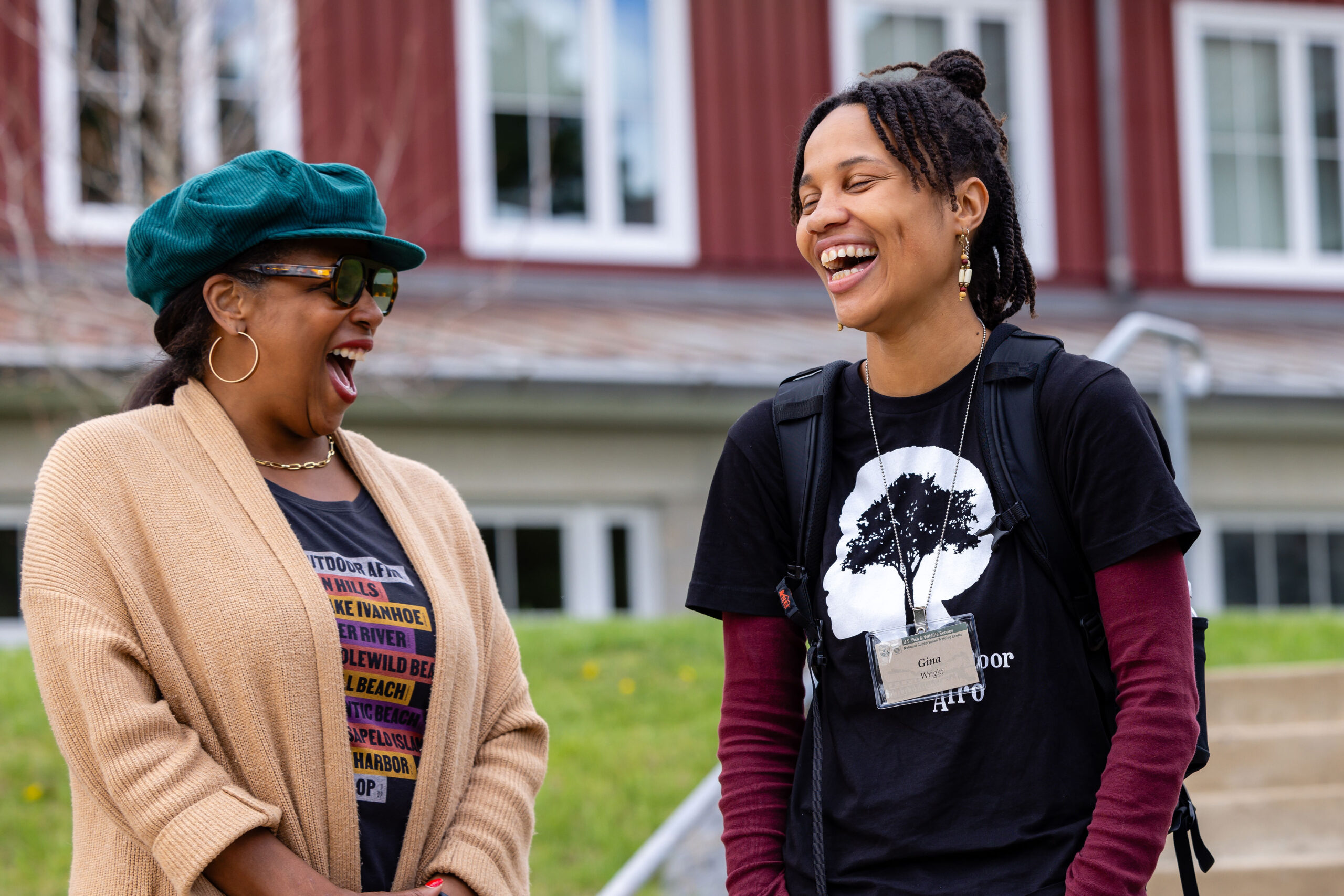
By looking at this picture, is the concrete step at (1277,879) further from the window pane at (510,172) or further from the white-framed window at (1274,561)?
the window pane at (510,172)

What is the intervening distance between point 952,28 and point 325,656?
9800mm

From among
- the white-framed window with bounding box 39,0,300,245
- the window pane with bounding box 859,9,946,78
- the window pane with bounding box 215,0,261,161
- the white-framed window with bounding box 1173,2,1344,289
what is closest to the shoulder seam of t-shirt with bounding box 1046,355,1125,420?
the white-framed window with bounding box 39,0,300,245

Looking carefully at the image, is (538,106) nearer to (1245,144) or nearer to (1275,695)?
(1245,144)

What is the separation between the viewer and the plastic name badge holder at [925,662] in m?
2.22

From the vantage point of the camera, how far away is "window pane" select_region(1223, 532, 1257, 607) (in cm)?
1066

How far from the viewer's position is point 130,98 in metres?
7.75

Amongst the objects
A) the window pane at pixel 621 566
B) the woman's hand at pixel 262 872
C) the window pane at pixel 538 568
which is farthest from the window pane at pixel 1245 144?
the woman's hand at pixel 262 872

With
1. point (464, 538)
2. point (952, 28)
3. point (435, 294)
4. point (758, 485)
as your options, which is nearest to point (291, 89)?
point (435, 294)

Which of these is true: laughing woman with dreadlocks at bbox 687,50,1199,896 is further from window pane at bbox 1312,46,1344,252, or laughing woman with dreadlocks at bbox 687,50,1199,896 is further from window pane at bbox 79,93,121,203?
window pane at bbox 1312,46,1344,252

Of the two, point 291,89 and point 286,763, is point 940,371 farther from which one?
point 291,89

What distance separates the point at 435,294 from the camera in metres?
9.80

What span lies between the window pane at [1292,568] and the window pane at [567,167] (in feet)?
17.8

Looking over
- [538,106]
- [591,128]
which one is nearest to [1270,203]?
[591,128]

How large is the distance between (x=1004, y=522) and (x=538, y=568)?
7.33 meters
